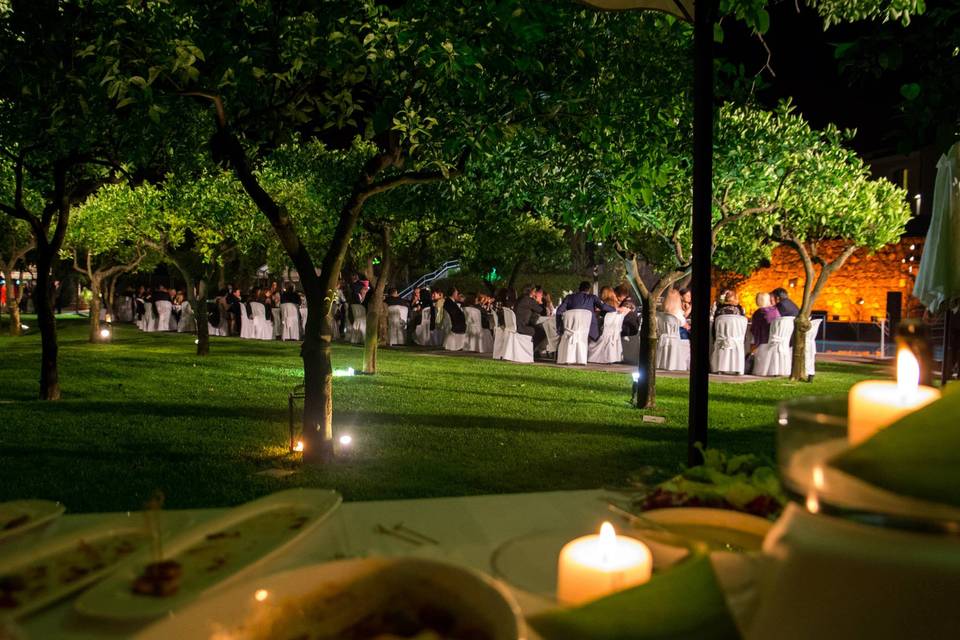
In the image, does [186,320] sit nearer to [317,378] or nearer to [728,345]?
[728,345]

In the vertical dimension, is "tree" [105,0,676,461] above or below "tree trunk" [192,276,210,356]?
above

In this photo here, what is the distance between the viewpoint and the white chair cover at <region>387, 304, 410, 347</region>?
61.9ft

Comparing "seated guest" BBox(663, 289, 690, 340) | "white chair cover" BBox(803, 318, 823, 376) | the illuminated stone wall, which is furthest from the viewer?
the illuminated stone wall

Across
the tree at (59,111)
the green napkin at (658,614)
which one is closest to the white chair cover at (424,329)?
the tree at (59,111)

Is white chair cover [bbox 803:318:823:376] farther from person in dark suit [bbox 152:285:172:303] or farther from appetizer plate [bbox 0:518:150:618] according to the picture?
person in dark suit [bbox 152:285:172:303]

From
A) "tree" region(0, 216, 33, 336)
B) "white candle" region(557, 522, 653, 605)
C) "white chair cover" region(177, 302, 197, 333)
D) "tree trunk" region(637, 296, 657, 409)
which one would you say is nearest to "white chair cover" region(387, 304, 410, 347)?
"white chair cover" region(177, 302, 197, 333)

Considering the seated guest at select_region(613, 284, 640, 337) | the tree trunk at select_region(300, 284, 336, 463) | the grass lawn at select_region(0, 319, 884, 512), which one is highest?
the seated guest at select_region(613, 284, 640, 337)

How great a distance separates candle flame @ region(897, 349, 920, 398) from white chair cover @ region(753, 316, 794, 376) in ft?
42.5

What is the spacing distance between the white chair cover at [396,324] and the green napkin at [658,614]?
18378 millimetres

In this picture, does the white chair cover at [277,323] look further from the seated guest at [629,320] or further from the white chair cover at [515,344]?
the seated guest at [629,320]

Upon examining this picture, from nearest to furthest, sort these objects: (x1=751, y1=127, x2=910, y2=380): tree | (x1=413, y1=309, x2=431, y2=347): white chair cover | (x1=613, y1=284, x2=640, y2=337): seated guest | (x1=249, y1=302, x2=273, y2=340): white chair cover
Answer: (x1=751, y1=127, x2=910, y2=380): tree → (x1=613, y1=284, x2=640, y2=337): seated guest → (x1=413, y1=309, x2=431, y2=347): white chair cover → (x1=249, y1=302, x2=273, y2=340): white chair cover

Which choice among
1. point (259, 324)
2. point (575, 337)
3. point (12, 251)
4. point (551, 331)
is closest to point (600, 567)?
point (575, 337)

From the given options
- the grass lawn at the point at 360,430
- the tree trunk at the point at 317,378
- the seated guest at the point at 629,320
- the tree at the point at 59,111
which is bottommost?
the grass lawn at the point at 360,430

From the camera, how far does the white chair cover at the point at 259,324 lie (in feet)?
70.4
